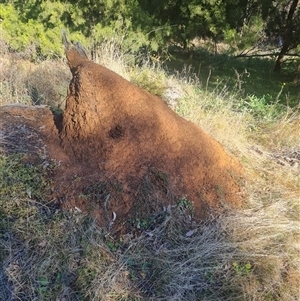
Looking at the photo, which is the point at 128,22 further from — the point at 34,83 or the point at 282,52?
the point at 282,52

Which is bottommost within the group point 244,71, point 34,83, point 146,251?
point 244,71

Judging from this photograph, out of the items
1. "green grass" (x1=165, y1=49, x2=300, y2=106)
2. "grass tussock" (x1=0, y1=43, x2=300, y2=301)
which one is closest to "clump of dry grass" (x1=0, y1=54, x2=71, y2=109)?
"grass tussock" (x1=0, y1=43, x2=300, y2=301)

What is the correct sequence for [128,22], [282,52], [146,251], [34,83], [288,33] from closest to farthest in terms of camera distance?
1. [146,251]
2. [34,83]
3. [128,22]
4. [288,33]
5. [282,52]

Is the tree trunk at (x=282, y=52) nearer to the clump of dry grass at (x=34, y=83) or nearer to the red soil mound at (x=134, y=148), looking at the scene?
the clump of dry grass at (x=34, y=83)

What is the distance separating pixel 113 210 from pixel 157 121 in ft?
3.03

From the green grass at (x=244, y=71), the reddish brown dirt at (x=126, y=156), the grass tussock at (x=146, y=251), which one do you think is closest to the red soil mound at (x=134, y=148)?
the reddish brown dirt at (x=126, y=156)

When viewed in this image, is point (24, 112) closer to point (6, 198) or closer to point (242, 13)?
point (6, 198)

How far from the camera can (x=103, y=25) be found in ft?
26.4

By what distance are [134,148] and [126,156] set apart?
103 mm

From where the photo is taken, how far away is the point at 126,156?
117 inches

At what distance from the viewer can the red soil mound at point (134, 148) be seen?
2891 millimetres

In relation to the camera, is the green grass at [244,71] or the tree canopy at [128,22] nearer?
the tree canopy at [128,22]

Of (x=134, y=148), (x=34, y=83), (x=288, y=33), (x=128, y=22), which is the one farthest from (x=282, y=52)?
(x=134, y=148)

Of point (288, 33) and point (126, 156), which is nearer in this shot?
point (126, 156)
